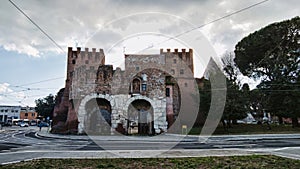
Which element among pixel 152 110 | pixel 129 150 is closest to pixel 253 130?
pixel 152 110

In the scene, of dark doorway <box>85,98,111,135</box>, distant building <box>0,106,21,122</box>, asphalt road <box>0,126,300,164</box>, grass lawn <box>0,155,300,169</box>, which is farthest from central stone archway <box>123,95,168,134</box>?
distant building <box>0,106,21,122</box>

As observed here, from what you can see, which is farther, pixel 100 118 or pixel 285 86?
pixel 285 86

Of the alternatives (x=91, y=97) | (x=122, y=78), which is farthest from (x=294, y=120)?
(x=91, y=97)

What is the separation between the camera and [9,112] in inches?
3575

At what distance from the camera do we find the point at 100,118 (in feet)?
91.2

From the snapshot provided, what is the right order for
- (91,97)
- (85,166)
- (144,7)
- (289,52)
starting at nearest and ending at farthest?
1. (85,166)
2. (144,7)
3. (91,97)
4. (289,52)

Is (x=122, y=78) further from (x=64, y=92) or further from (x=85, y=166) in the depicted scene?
(x=85, y=166)

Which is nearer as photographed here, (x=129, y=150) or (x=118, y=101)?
(x=129, y=150)

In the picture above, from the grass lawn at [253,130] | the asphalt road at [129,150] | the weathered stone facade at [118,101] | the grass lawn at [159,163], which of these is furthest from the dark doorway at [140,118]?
the grass lawn at [159,163]

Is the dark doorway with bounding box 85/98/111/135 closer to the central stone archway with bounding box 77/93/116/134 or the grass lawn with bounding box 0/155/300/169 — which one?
the central stone archway with bounding box 77/93/116/134

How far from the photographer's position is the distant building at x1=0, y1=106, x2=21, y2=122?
89.3 meters

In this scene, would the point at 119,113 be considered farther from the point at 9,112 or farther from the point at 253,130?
the point at 9,112

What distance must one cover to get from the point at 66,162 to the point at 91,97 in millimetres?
19451

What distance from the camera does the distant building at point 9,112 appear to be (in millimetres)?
89269
